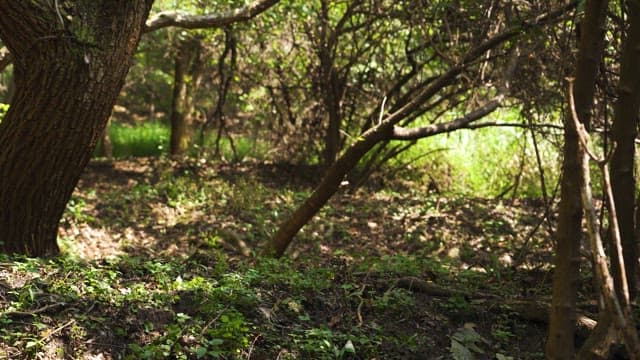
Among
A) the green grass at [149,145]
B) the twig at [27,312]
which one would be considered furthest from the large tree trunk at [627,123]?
the green grass at [149,145]

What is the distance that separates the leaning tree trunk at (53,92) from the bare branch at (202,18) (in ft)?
2.86

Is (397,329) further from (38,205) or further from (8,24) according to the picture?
(8,24)

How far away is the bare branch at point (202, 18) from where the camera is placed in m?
5.39

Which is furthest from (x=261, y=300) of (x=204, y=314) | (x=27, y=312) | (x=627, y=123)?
(x=627, y=123)

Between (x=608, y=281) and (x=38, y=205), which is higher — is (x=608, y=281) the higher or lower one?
the higher one

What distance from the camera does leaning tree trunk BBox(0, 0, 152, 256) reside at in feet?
13.9

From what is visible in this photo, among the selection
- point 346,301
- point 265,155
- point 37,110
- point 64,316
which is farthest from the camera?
point 265,155

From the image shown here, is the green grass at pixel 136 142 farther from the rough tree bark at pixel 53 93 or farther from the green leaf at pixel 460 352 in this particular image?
the green leaf at pixel 460 352

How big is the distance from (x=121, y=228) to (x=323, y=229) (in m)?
2.09

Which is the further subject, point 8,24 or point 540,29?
point 540,29

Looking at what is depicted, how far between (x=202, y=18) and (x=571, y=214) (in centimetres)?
396

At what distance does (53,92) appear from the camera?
4.30m

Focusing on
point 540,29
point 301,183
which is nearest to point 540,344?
point 540,29

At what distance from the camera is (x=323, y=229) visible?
24.7 ft
